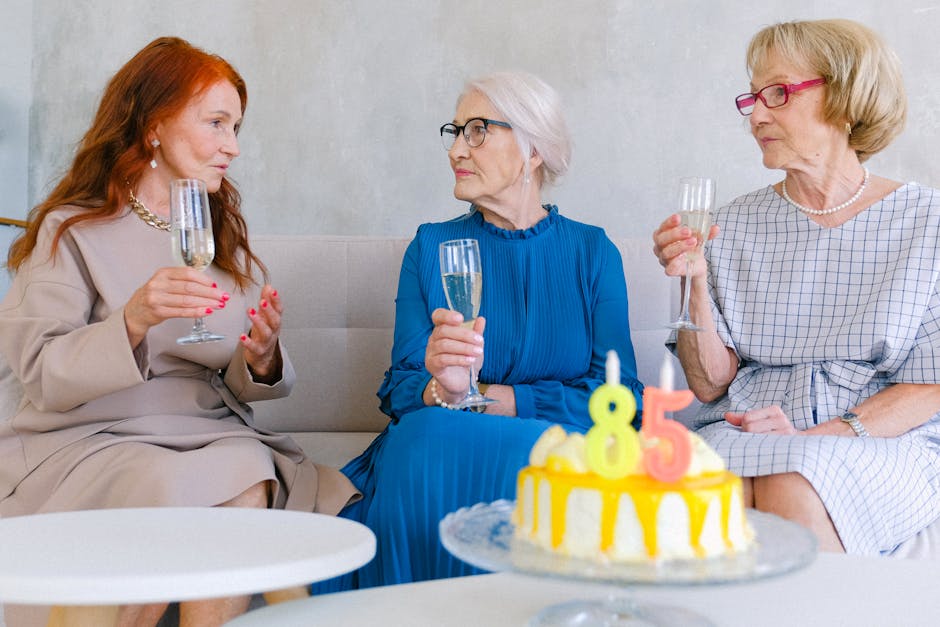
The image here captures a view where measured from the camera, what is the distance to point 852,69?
7.33ft

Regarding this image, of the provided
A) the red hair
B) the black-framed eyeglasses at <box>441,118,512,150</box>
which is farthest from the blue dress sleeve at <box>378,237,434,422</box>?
the red hair

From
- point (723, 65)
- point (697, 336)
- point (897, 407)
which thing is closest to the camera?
point (897, 407)

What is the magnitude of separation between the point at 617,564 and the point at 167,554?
558 millimetres

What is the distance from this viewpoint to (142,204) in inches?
87.8

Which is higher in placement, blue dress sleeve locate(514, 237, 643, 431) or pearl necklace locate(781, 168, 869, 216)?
pearl necklace locate(781, 168, 869, 216)

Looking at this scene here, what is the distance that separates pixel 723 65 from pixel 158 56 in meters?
1.88

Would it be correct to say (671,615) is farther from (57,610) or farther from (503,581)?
(57,610)

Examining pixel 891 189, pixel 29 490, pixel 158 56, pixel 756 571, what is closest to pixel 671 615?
pixel 756 571

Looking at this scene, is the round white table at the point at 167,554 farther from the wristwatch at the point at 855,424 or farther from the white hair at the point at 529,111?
the white hair at the point at 529,111

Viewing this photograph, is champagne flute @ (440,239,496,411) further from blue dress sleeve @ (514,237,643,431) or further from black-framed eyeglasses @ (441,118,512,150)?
black-framed eyeglasses @ (441,118,512,150)

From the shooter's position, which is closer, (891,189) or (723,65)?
(891,189)

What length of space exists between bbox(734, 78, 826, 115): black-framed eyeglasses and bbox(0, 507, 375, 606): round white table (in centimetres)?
142

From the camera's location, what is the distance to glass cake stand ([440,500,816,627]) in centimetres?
101

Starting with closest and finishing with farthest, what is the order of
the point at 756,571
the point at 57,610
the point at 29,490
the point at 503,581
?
the point at 756,571 → the point at 503,581 → the point at 57,610 → the point at 29,490
